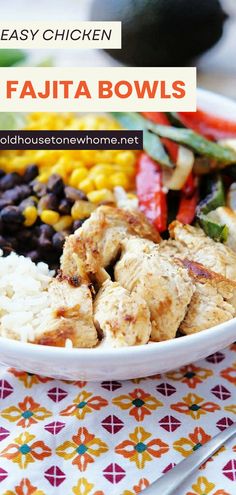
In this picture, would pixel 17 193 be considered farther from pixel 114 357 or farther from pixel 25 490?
pixel 25 490

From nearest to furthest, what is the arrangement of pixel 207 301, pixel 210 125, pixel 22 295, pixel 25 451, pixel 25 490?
pixel 25 490, pixel 25 451, pixel 207 301, pixel 22 295, pixel 210 125

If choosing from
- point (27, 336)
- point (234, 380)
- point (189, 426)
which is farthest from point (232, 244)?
point (27, 336)

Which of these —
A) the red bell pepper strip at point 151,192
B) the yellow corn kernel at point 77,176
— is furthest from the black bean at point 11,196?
the red bell pepper strip at point 151,192

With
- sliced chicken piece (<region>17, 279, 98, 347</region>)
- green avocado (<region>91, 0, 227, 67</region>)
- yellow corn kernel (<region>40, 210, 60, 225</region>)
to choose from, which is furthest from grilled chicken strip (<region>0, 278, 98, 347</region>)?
green avocado (<region>91, 0, 227, 67</region>)

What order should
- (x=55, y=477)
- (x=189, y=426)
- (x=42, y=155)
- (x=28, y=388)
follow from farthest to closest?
(x=42, y=155) → (x=28, y=388) → (x=189, y=426) → (x=55, y=477)

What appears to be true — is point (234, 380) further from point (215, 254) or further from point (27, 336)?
point (27, 336)

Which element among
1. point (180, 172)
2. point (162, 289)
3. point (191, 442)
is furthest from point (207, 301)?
point (180, 172)
